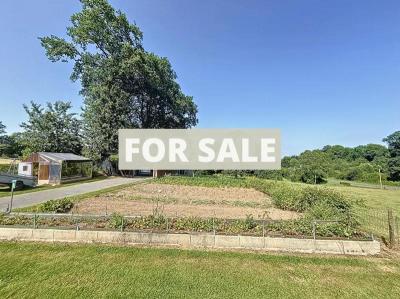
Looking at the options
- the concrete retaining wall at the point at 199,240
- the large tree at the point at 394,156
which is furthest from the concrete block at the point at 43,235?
the large tree at the point at 394,156

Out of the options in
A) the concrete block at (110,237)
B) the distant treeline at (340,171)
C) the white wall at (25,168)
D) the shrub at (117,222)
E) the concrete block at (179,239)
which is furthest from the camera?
the distant treeline at (340,171)

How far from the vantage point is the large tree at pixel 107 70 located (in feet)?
97.4

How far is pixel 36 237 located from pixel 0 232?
3.17 feet

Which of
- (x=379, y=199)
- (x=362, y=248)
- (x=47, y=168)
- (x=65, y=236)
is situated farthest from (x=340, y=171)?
(x=65, y=236)

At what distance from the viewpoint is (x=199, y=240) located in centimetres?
645

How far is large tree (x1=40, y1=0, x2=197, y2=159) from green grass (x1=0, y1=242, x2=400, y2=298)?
24.8 m

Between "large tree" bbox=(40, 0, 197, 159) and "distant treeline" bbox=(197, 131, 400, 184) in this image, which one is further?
"distant treeline" bbox=(197, 131, 400, 184)

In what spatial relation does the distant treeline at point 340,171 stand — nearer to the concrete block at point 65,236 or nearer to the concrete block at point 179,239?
the concrete block at point 179,239

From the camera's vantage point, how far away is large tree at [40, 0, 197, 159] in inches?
1169

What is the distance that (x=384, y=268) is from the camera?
5508 mm

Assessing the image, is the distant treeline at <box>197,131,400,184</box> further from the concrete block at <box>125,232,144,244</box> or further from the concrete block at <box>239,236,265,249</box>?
the concrete block at <box>125,232,144,244</box>

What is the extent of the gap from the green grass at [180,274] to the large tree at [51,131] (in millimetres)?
27195

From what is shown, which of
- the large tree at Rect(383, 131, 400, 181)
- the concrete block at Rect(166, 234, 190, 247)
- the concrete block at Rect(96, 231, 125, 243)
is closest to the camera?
the concrete block at Rect(166, 234, 190, 247)

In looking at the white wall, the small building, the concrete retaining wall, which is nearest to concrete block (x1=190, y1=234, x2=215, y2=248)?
the concrete retaining wall
